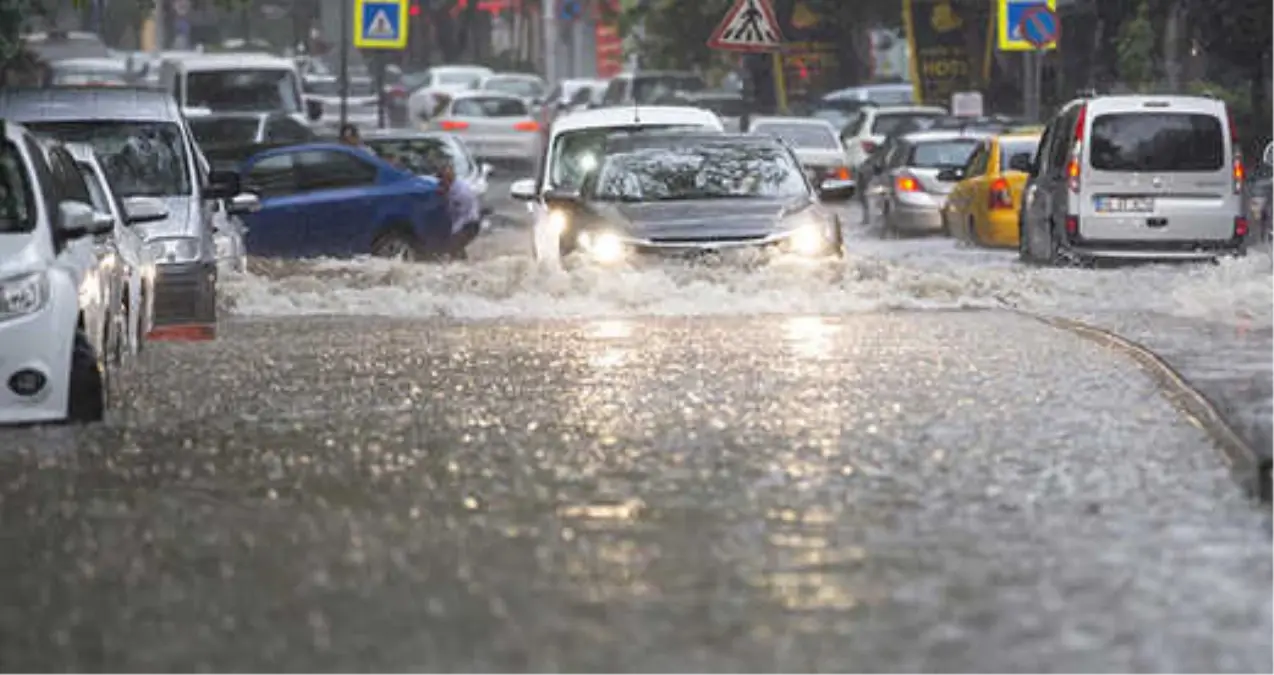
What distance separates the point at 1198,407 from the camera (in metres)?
15.5

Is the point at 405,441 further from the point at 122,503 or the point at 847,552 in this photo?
the point at 847,552

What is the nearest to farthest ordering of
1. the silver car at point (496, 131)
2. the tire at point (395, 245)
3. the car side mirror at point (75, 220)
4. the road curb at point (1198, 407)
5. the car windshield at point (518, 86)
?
the road curb at point (1198, 407), the car side mirror at point (75, 220), the tire at point (395, 245), the silver car at point (496, 131), the car windshield at point (518, 86)

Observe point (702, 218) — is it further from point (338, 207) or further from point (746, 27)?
point (746, 27)

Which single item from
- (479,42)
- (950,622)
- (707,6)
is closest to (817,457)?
(950,622)

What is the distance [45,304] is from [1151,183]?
15.7 meters

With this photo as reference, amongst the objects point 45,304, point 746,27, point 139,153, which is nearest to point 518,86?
point 746,27

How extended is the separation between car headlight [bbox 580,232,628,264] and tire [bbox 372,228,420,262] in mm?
7577

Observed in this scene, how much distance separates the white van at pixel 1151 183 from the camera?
92.6ft

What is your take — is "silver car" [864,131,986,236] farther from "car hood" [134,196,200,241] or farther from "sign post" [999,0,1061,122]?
"car hood" [134,196,200,241]

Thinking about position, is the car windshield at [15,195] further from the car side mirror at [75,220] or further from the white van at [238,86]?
the white van at [238,86]

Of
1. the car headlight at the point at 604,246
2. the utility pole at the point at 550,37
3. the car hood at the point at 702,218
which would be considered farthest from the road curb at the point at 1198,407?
the utility pole at the point at 550,37

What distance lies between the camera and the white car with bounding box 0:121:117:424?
1414cm

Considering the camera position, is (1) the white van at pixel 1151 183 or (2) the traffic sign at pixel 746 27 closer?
(1) the white van at pixel 1151 183

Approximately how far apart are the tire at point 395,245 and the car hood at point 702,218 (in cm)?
768
